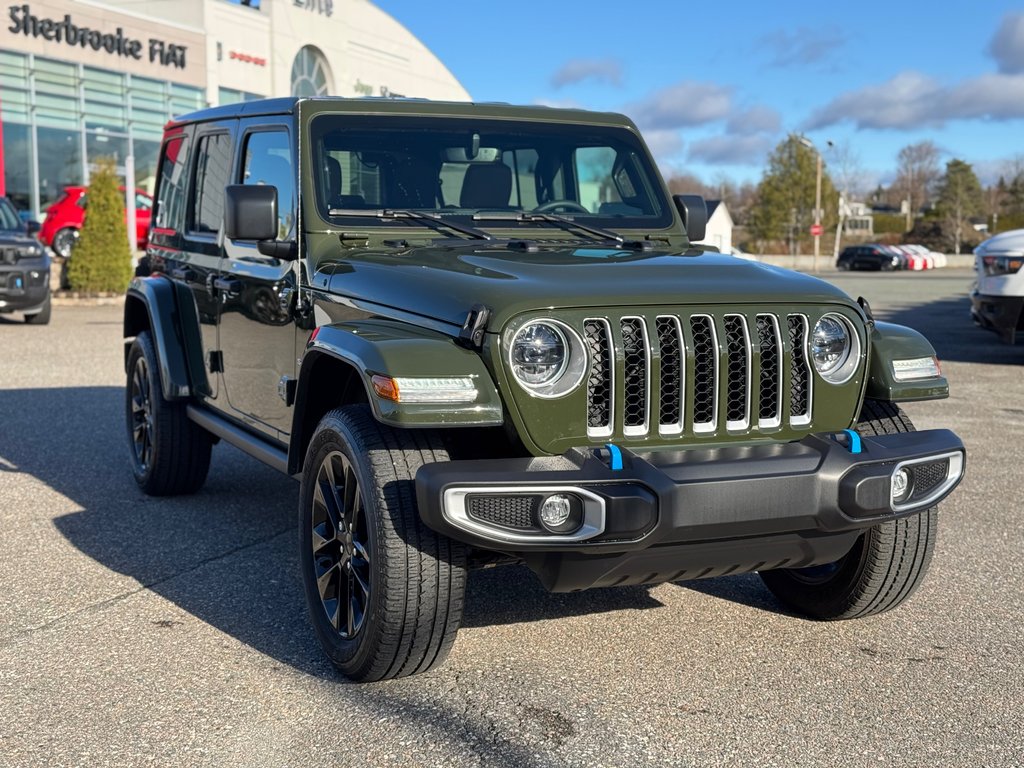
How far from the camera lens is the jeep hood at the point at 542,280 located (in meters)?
3.63

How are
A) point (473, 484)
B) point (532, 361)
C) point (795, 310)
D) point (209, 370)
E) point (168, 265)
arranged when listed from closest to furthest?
point (473, 484)
point (532, 361)
point (795, 310)
point (209, 370)
point (168, 265)

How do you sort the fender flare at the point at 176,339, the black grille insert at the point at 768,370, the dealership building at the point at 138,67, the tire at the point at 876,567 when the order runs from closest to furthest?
1. the black grille insert at the point at 768,370
2. the tire at the point at 876,567
3. the fender flare at the point at 176,339
4. the dealership building at the point at 138,67

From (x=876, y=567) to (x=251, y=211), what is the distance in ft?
8.64

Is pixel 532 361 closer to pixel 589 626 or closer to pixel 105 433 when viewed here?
pixel 589 626

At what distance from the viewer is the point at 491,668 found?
157 inches

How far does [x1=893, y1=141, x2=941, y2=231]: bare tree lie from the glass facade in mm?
81282

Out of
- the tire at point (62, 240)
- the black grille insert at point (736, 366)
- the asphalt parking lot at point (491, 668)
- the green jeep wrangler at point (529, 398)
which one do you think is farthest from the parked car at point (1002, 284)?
the tire at point (62, 240)

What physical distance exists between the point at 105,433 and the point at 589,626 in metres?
5.14

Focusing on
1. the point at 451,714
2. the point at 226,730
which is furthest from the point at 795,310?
the point at 226,730

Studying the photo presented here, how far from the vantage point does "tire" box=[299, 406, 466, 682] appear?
3.54 meters

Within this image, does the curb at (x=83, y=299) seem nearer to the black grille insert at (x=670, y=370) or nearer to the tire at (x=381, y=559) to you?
the tire at (x=381, y=559)

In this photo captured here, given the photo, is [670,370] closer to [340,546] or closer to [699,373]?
[699,373]

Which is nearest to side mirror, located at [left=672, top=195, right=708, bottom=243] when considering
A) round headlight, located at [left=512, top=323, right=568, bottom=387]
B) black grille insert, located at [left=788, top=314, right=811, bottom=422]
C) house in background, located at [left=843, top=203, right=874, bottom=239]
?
black grille insert, located at [left=788, top=314, right=811, bottom=422]

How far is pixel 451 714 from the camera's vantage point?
3.60 metres
